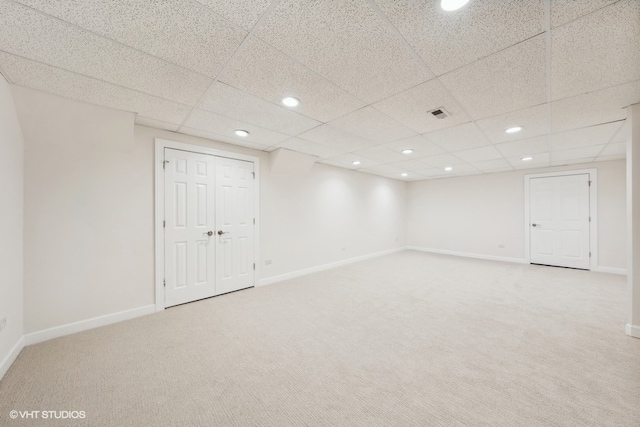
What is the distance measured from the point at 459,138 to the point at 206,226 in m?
3.93

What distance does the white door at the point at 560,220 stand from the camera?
509 centimetres

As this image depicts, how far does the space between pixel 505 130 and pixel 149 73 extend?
3.96m

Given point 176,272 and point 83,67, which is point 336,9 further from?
point 176,272

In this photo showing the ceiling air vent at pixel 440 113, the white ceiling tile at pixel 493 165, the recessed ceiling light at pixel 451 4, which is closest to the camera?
the recessed ceiling light at pixel 451 4

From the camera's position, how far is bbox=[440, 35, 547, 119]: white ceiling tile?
5.37 feet

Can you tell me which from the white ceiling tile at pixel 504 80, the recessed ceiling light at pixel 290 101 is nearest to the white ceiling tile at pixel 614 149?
the white ceiling tile at pixel 504 80

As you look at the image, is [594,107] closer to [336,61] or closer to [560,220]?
[336,61]

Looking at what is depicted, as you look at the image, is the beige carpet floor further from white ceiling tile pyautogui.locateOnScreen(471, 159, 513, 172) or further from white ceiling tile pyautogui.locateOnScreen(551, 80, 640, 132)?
white ceiling tile pyautogui.locateOnScreen(471, 159, 513, 172)

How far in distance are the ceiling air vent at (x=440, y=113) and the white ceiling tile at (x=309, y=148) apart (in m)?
1.73

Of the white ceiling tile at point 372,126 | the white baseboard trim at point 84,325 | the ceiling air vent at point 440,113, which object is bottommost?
the white baseboard trim at point 84,325

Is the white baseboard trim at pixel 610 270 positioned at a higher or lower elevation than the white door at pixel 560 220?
lower

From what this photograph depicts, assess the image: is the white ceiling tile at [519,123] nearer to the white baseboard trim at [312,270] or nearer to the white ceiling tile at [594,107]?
the white ceiling tile at [594,107]

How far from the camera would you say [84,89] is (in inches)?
82.0

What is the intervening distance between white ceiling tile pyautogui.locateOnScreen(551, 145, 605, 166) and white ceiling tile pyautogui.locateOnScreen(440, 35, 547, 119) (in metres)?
2.79
